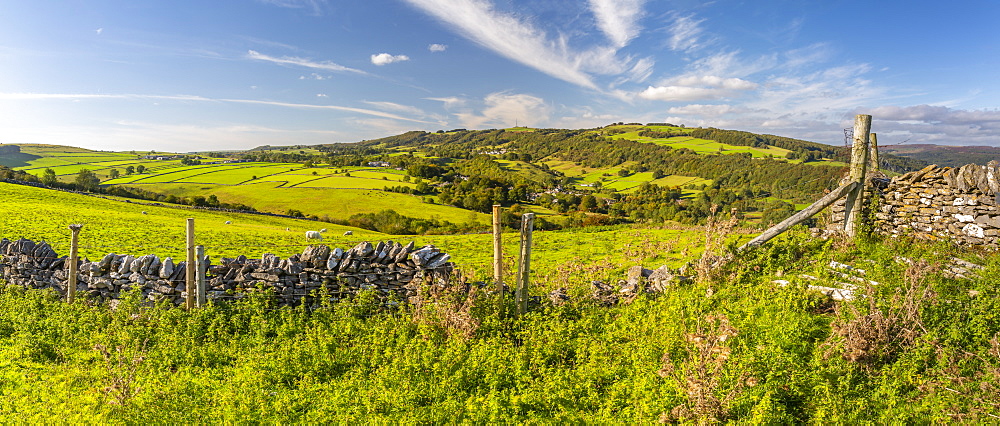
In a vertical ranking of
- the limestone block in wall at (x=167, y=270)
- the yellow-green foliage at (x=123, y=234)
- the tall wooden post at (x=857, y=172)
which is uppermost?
the tall wooden post at (x=857, y=172)

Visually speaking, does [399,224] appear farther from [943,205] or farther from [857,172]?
[943,205]

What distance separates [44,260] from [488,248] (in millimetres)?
15941

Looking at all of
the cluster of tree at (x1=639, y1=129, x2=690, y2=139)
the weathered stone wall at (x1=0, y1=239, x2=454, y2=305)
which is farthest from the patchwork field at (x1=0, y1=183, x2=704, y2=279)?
the cluster of tree at (x1=639, y1=129, x2=690, y2=139)

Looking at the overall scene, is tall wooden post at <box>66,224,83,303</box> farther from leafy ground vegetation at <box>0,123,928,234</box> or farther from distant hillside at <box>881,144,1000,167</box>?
leafy ground vegetation at <box>0,123,928,234</box>

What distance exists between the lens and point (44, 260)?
1164 cm

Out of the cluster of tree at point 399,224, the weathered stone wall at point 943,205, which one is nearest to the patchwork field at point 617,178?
the cluster of tree at point 399,224

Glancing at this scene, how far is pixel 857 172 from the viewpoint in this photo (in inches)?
418

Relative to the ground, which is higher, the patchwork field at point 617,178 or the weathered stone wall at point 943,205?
the patchwork field at point 617,178

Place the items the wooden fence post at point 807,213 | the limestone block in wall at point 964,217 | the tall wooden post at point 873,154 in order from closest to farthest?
the limestone block in wall at point 964,217 → the wooden fence post at point 807,213 → the tall wooden post at point 873,154

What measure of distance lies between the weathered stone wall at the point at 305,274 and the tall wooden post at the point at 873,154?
11.5m

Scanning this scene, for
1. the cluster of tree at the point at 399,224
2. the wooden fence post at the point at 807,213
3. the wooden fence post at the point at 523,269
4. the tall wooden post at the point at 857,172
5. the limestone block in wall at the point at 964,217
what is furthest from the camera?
the cluster of tree at the point at 399,224

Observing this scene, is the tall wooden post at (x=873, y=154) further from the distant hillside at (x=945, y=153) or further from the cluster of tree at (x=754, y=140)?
the cluster of tree at (x=754, y=140)

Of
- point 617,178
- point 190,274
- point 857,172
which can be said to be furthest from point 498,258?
point 617,178

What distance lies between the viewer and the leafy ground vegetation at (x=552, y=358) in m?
5.41
